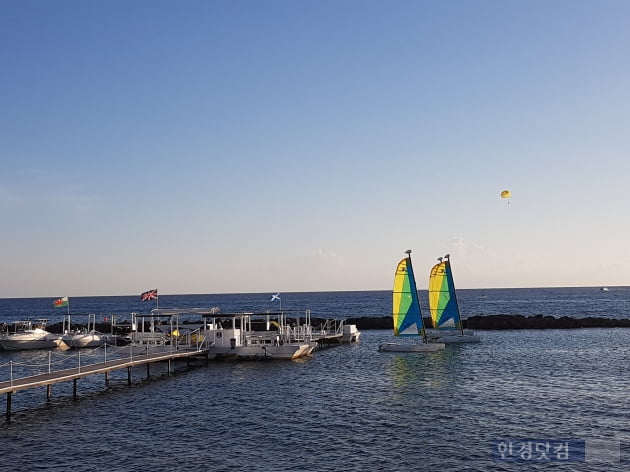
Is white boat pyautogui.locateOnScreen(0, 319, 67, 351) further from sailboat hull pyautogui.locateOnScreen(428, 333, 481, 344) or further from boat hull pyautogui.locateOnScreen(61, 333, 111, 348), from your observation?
sailboat hull pyautogui.locateOnScreen(428, 333, 481, 344)

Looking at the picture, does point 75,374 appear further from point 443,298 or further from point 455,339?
point 443,298

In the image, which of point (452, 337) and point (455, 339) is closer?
point (455, 339)

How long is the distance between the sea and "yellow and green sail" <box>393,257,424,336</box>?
1335 cm

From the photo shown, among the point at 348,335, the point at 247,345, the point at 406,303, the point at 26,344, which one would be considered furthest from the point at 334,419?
the point at 26,344

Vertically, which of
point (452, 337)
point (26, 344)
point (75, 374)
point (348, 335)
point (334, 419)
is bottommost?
point (334, 419)

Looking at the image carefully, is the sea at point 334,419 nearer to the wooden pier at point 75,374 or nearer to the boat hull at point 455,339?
the wooden pier at point 75,374

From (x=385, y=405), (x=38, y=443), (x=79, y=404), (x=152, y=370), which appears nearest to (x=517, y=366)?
(x=385, y=405)

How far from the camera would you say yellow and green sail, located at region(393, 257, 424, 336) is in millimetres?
68750

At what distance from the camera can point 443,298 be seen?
77125 millimetres

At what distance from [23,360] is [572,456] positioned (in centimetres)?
5697

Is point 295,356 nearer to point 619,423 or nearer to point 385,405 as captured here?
point 385,405

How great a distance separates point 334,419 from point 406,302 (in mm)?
37605

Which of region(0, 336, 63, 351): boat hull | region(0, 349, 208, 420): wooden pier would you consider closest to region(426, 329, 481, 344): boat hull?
region(0, 349, 208, 420): wooden pier

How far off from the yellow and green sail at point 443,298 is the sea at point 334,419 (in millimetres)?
21387
